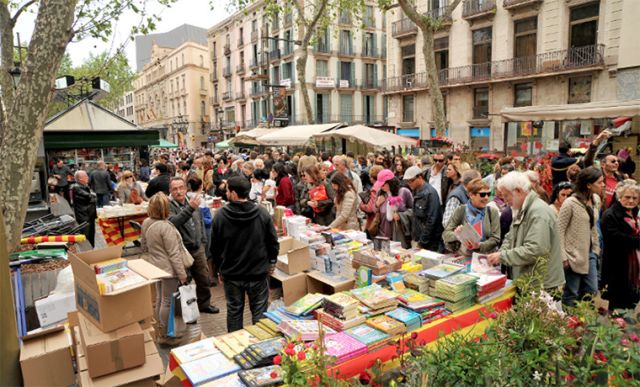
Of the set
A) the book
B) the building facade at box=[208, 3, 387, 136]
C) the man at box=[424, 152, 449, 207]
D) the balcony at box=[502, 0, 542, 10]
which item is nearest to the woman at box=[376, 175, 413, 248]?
the man at box=[424, 152, 449, 207]

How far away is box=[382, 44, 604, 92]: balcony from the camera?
18516 mm

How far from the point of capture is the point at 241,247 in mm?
3900

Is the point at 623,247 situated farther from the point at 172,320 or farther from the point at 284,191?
the point at 284,191

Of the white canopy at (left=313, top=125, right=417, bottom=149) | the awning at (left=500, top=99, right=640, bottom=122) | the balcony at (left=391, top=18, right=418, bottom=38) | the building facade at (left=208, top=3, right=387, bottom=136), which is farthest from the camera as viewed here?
the building facade at (left=208, top=3, right=387, bottom=136)

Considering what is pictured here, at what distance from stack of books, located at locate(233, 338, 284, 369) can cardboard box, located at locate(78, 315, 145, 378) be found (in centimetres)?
73

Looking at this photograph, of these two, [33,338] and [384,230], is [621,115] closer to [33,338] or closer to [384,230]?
[384,230]

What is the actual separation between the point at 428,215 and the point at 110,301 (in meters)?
3.59

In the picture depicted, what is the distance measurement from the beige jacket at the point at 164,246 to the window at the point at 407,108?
24458 mm

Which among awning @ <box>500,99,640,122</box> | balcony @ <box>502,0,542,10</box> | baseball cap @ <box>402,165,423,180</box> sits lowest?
baseball cap @ <box>402,165,423,180</box>

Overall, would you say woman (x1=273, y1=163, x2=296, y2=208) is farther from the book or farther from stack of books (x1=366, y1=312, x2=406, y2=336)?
the book

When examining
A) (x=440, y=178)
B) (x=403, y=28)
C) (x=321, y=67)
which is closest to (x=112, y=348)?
(x=440, y=178)

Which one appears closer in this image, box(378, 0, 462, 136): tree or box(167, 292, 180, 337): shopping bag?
box(167, 292, 180, 337): shopping bag

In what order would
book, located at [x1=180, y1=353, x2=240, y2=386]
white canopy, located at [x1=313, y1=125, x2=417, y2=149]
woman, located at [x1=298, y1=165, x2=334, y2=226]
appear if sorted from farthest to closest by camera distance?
white canopy, located at [x1=313, y1=125, x2=417, y2=149], woman, located at [x1=298, y1=165, x2=334, y2=226], book, located at [x1=180, y1=353, x2=240, y2=386]

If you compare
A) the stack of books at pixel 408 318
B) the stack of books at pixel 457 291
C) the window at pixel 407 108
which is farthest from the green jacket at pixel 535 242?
the window at pixel 407 108
